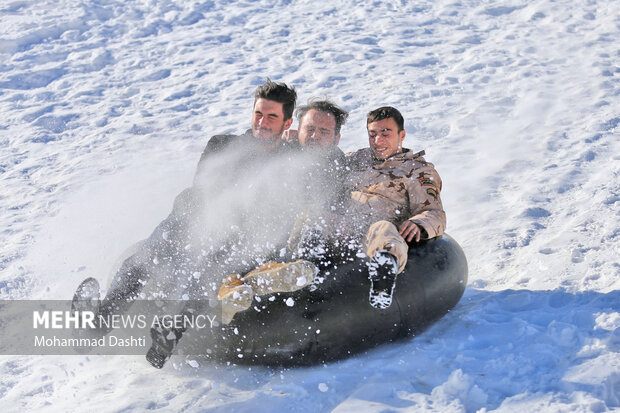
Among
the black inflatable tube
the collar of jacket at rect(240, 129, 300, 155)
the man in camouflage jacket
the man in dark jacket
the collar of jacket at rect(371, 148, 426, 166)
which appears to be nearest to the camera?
the black inflatable tube

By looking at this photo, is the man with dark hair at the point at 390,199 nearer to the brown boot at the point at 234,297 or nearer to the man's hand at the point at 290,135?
the man's hand at the point at 290,135

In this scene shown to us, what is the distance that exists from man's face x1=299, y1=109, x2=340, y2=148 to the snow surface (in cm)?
135

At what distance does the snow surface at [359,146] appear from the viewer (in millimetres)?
3021

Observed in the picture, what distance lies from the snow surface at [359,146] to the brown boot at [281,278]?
463 millimetres

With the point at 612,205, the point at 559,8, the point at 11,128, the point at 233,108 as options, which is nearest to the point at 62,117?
the point at 11,128

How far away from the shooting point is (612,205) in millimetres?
4680

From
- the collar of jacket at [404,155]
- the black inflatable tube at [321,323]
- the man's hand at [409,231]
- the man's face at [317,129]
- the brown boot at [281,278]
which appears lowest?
the black inflatable tube at [321,323]

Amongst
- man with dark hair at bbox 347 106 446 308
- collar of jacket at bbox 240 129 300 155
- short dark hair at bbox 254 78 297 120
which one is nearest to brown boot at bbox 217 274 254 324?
man with dark hair at bbox 347 106 446 308

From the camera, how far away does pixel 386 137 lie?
3900 mm

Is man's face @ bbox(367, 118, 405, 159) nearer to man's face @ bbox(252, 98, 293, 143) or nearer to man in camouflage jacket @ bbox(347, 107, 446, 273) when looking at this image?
man in camouflage jacket @ bbox(347, 107, 446, 273)

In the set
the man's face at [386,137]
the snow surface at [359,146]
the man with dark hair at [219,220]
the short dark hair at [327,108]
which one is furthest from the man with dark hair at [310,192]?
the snow surface at [359,146]

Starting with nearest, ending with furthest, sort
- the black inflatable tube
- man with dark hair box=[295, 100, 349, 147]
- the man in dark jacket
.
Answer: the black inflatable tube < the man in dark jacket < man with dark hair box=[295, 100, 349, 147]

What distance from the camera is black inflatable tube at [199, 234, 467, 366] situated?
3.15 metres

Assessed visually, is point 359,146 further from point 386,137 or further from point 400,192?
point 400,192
